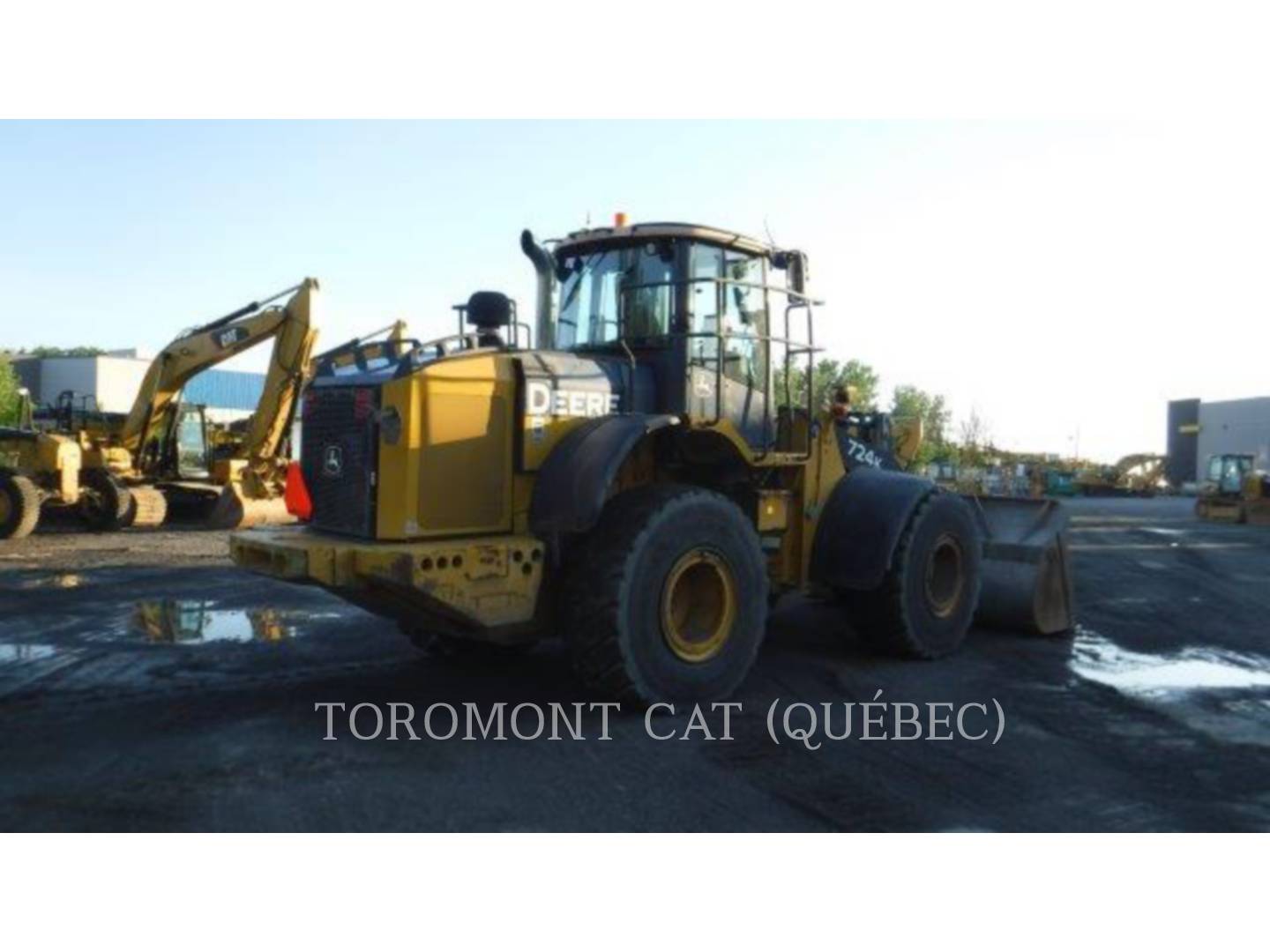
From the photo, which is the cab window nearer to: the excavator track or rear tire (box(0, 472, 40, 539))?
rear tire (box(0, 472, 40, 539))

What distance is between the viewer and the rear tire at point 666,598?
5535mm

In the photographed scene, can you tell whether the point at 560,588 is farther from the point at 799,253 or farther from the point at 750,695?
the point at 799,253

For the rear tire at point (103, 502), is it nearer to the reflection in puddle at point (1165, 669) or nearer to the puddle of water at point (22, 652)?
the puddle of water at point (22, 652)

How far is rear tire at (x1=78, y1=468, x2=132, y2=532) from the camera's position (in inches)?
713

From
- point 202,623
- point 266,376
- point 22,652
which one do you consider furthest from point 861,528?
point 266,376

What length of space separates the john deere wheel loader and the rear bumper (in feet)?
0.04

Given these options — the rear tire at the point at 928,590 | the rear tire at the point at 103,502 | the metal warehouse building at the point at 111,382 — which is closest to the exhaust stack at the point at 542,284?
the rear tire at the point at 928,590

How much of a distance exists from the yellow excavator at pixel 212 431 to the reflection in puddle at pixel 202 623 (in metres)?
8.22

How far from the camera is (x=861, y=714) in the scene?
6145 millimetres

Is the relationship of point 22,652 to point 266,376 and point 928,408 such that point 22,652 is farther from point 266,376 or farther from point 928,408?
point 928,408

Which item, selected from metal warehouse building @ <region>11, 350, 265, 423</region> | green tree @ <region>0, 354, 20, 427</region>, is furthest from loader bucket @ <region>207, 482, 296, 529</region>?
metal warehouse building @ <region>11, 350, 265, 423</region>

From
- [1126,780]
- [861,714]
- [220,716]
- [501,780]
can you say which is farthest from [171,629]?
[1126,780]

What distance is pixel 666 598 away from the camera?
18.8ft

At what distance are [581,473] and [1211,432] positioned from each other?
8163 centimetres
